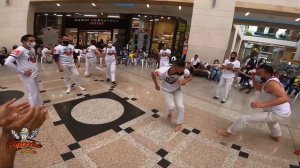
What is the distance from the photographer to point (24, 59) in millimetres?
3537

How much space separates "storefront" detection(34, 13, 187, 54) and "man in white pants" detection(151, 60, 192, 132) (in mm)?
10187

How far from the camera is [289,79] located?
7.61 meters

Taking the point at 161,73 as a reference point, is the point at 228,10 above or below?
Result: above

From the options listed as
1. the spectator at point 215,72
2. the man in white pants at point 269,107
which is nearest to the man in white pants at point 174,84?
the man in white pants at point 269,107

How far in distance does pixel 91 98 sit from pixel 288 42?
21.6 m

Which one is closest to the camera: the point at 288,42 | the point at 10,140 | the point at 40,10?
the point at 10,140

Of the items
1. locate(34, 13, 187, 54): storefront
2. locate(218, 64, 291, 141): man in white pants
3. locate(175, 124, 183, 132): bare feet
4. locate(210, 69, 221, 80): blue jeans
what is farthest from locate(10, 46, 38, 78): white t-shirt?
locate(34, 13, 187, 54): storefront

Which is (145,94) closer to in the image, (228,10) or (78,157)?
(78,157)

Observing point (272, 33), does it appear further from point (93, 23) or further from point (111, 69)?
point (111, 69)

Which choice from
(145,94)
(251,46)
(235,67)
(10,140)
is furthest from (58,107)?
(251,46)

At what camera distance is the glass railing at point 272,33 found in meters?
19.1

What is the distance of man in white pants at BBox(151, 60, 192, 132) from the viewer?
10.9 feet

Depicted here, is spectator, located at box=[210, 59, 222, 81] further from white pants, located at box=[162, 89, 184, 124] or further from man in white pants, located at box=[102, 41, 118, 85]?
white pants, located at box=[162, 89, 184, 124]

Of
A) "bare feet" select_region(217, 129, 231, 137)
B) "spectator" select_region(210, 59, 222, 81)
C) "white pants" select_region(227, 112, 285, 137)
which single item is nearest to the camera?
"white pants" select_region(227, 112, 285, 137)
